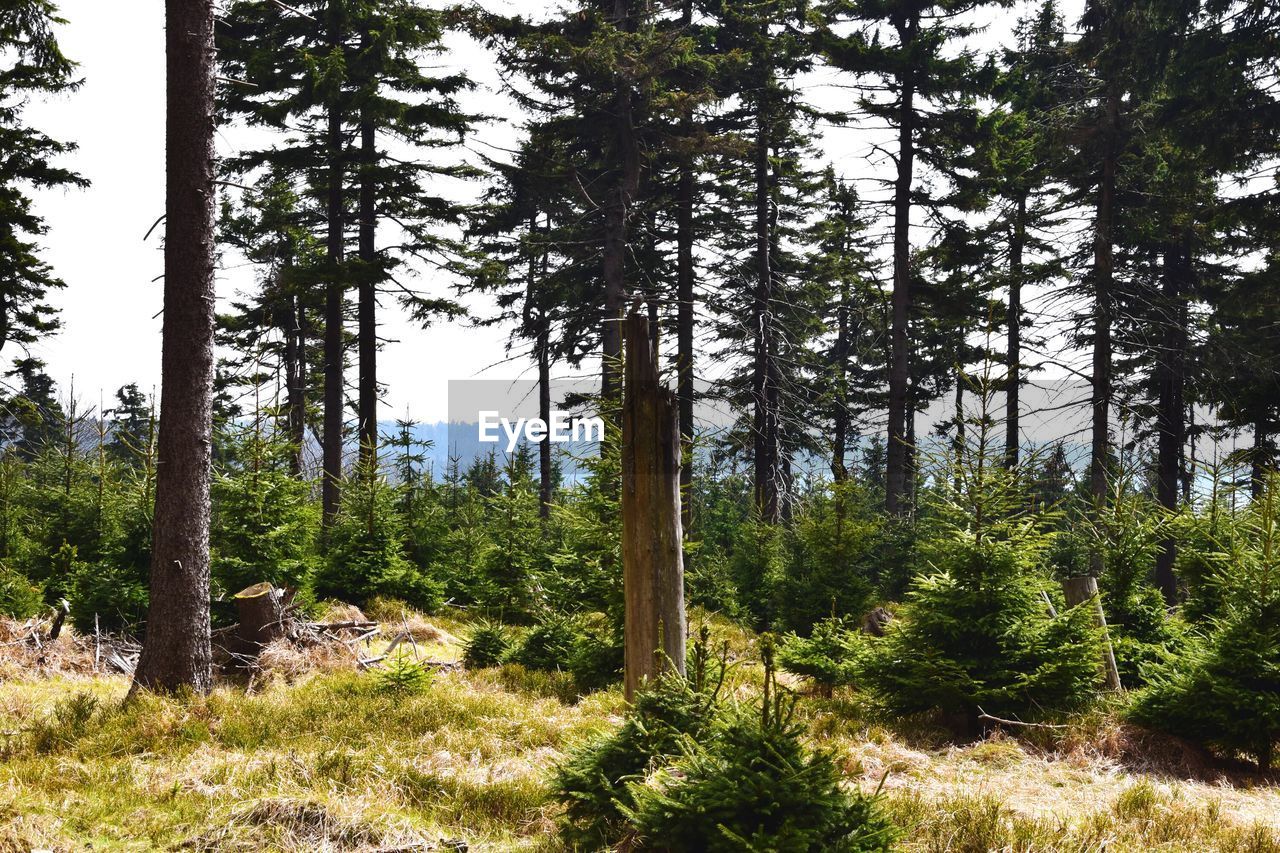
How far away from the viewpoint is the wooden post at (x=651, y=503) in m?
6.09

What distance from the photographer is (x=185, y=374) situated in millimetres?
8539

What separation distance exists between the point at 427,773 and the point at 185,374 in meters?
5.07

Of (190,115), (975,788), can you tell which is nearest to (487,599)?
(190,115)

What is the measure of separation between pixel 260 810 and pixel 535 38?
55.3 feet

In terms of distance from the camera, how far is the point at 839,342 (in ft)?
112

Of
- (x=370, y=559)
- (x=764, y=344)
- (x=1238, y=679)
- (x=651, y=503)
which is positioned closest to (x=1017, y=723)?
(x=1238, y=679)

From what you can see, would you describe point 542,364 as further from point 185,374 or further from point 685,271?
point 185,374

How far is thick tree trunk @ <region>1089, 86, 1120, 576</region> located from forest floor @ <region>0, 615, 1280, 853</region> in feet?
41.7

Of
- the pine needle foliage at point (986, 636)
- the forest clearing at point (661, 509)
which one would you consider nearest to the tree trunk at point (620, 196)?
the forest clearing at point (661, 509)

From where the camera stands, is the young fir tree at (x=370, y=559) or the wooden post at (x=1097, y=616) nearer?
the wooden post at (x=1097, y=616)

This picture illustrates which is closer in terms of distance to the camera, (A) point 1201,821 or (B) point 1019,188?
(A) point 1201,821

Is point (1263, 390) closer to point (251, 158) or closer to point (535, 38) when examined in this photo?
point (535, 38)

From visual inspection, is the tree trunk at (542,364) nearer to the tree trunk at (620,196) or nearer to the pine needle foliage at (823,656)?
the tree trunk at (620,196)

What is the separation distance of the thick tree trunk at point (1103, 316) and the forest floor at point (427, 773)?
12710 millimetres
